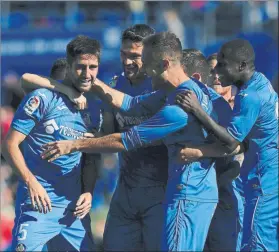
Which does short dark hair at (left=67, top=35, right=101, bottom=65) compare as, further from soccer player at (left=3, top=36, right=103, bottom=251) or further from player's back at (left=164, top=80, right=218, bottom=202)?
player's back at (left=164, top=80, right=218, bottom=202)

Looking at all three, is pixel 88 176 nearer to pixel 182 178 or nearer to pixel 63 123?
pixel 63 123

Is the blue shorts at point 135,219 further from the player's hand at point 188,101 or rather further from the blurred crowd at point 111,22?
the blurred crowd at point 111,22

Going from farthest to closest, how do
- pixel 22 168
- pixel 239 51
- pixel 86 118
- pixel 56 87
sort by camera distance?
1. pixel 86 118
2. pixel 56 87
3. pixel 239 51
4. pixel 22 168

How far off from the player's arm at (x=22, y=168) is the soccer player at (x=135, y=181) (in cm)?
84

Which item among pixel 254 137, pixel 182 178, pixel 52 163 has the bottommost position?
pixel 182 178

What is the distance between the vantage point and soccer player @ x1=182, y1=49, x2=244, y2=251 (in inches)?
329

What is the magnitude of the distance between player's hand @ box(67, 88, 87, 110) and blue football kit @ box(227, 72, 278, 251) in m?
1.35

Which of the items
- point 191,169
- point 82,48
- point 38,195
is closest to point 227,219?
point 191,169

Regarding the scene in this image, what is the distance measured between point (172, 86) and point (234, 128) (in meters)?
0.59

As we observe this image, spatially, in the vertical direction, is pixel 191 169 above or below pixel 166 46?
below

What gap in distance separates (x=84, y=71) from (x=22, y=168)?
96cm

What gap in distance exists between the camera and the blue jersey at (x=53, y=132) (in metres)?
7.96

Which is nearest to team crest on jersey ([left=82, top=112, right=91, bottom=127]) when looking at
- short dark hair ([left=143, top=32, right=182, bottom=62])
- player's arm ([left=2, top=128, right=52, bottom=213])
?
player's arm ([left=2, top=128, right=52, bottom=213])

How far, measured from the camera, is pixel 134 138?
296 inches
